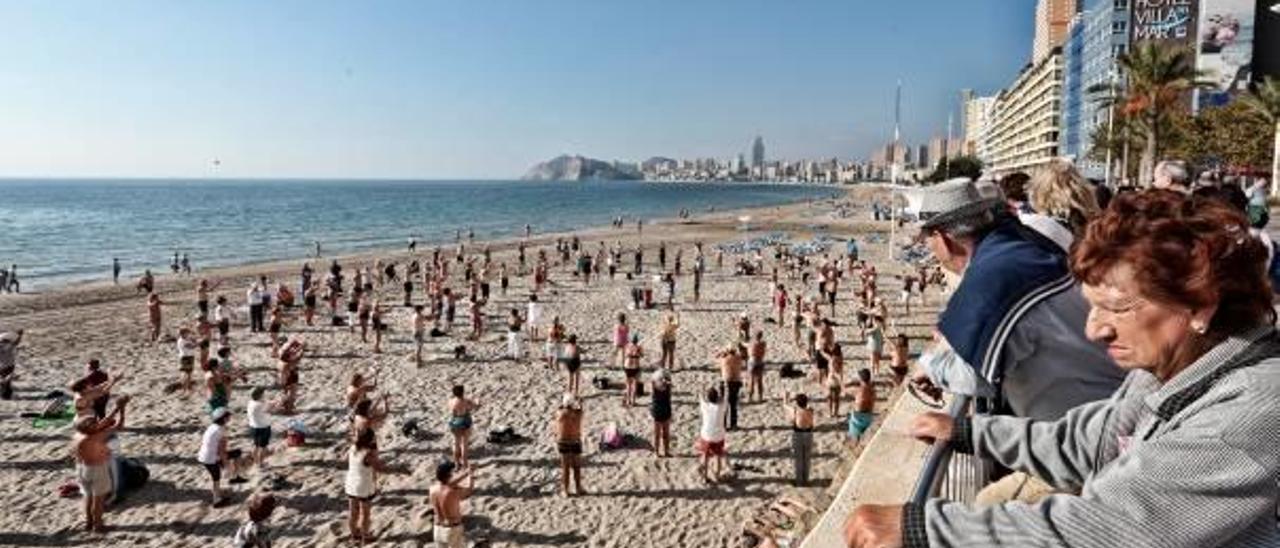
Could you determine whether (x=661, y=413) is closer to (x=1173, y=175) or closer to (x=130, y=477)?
(x=130, y=477)

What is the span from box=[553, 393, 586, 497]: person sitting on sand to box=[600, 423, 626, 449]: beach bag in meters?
1.50

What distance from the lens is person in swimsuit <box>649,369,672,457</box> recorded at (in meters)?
12.6

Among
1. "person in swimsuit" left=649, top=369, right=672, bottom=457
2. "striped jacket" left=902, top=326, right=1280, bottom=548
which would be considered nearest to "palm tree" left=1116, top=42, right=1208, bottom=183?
"person in swimsuit" left=649, top=369, right=672, bottom=457

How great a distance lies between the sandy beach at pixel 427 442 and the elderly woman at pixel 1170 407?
187 inches

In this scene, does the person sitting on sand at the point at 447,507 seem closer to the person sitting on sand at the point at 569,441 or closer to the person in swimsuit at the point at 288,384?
the person sitting on sand at the point at 569,441

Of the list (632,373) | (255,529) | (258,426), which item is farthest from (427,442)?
(255,529)

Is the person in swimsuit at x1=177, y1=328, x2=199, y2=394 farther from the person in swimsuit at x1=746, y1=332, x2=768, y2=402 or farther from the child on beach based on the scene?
the person in swimsuit at x1=746, y1=332, x2=768, y2=402

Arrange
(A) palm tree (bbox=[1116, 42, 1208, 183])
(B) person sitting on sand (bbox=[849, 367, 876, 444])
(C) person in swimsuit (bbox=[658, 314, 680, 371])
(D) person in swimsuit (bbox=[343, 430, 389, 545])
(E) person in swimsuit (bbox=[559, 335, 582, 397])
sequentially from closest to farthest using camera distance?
(D) person in swimsuit (bbox=[343, 430, 389, 545]) < (B) person sitting on sand (bbox=[849, 367, 876, 444]) < (E) person in swimsuit (bbox=[559, 335, 582, 397]) < (C) person in swimsuit (bbox=[658, 314, 680, 371]) < (A) palm tree (bbox=[1116, 42, 1208, 183])

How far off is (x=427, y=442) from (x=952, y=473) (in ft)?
40.2

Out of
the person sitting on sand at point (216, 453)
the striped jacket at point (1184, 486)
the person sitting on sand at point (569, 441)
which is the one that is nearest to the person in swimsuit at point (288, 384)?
the person sitting on sand at point (216, 453)

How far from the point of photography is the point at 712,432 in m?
11.9

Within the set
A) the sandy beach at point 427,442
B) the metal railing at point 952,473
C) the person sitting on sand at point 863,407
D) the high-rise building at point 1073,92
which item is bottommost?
the sandy beach at point 427,442

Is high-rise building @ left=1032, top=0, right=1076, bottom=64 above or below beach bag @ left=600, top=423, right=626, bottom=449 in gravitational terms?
above

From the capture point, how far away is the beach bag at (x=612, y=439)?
1359 cm
